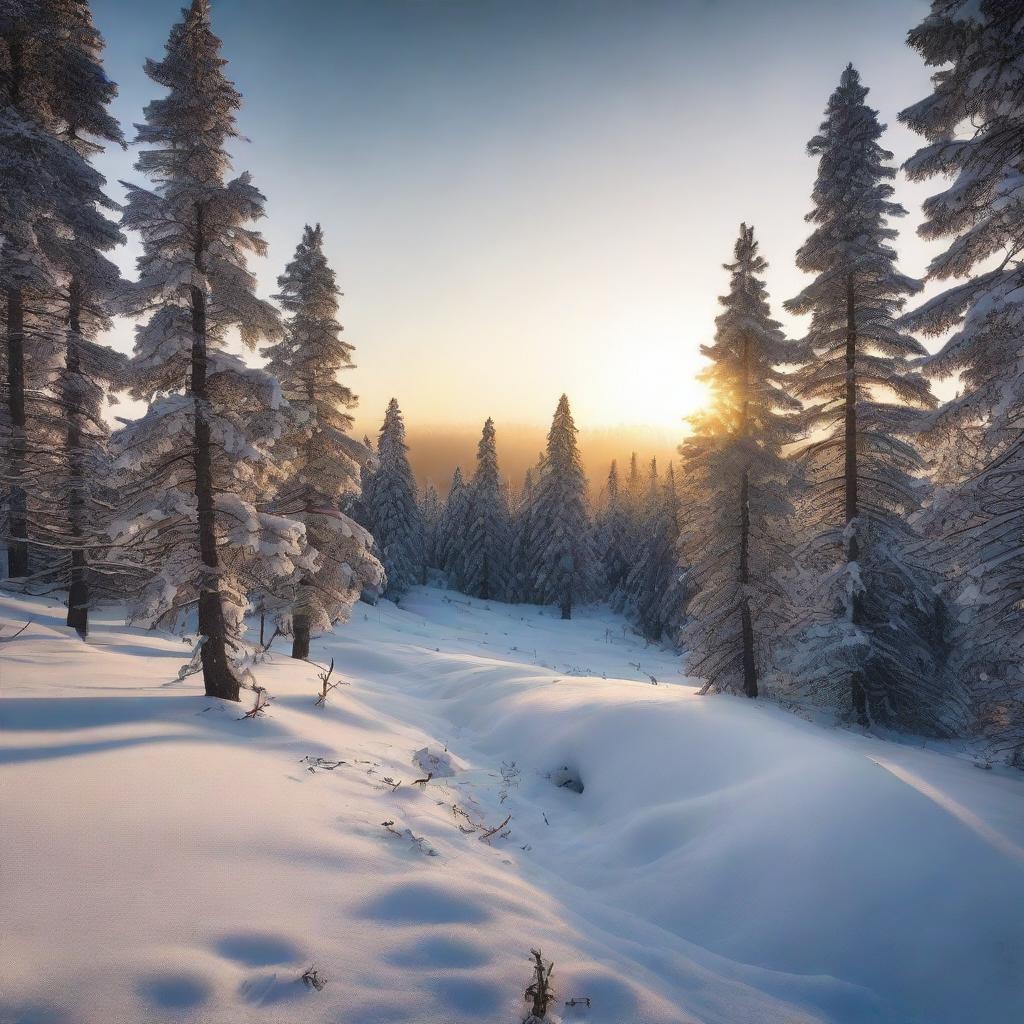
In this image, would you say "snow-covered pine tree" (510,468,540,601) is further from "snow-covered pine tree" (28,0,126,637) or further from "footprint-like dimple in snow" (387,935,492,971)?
"footprint-like dimple in snow" (387,935,492,971)

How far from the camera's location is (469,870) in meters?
5.59

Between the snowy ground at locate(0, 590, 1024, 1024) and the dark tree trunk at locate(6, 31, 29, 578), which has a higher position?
the dark tree trunk at locate(6, 31, 29, 578)

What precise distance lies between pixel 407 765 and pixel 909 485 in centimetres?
1415

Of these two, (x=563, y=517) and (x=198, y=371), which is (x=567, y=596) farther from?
(x=198, y=371)

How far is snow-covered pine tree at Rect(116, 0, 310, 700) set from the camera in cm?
862

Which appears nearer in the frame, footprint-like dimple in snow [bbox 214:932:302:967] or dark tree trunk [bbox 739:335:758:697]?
footprint-like dimple in snow [bbox 214:932:302:967]

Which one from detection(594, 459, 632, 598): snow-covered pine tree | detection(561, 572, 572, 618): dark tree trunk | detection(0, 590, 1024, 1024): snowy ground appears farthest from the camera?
detection(594, 459, 632, 598): snow-covered pine tree

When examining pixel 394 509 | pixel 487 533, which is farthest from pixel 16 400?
pixel 487 533

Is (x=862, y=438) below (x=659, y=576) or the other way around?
the other way around

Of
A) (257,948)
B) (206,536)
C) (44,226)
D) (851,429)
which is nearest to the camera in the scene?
(257,948)

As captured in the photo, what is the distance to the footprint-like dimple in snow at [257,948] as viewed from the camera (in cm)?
340

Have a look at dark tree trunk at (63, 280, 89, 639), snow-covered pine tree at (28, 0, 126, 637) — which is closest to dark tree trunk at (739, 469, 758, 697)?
snow-covered pine tree at (28, 0, 126, 637)

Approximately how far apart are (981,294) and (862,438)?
21.9 ft

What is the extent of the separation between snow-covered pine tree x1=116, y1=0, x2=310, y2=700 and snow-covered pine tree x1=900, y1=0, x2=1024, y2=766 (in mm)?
10682
